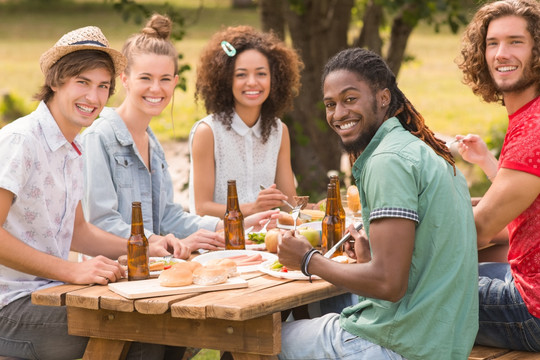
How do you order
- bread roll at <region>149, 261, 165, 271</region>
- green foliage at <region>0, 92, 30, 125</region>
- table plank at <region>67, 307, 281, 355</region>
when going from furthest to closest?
green foliage at <region>0, 92, 30, 125</region>
bread roll at <region>149, 261, 165, 271</region>
table plank at <region>67, 307, 281, 355</region>

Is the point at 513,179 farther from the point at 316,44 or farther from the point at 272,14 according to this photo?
the point at 316,44

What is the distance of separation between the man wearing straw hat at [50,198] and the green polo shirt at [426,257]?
108 centimetres

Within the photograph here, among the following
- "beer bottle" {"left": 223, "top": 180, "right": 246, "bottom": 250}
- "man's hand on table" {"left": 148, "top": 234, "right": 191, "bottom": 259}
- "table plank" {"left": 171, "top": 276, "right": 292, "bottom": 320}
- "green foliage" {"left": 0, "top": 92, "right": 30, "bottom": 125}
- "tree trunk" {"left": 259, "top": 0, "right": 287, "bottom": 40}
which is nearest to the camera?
"table plank" {"left": 171, "top": 276, "right": 292, "bottom": 320}

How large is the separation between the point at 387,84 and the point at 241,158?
213 cm

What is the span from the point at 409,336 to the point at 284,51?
2.84 metres

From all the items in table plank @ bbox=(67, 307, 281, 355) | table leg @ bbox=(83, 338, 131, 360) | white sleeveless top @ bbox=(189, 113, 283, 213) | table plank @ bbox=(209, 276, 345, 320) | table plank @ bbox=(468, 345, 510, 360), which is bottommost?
table plank @ bbox=(468, 345, 510, 360)

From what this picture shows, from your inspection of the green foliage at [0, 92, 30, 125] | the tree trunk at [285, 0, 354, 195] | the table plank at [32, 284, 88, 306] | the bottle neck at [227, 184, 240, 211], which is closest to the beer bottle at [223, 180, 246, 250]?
the bottle neck at [227, 184, 240, 211]

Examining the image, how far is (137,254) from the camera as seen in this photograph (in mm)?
3152

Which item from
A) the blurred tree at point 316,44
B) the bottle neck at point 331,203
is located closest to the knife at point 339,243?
the bottle neck at point 331,203

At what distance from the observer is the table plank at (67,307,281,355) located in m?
2.84

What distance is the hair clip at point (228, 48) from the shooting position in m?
4.88

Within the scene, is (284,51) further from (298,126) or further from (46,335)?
(46,335)

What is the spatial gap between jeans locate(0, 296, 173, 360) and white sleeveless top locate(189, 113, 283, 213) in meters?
1.82

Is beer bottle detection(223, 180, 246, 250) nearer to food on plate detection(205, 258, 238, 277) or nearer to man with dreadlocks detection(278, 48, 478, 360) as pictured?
food on plate detection(205, 258, 238, 277)
